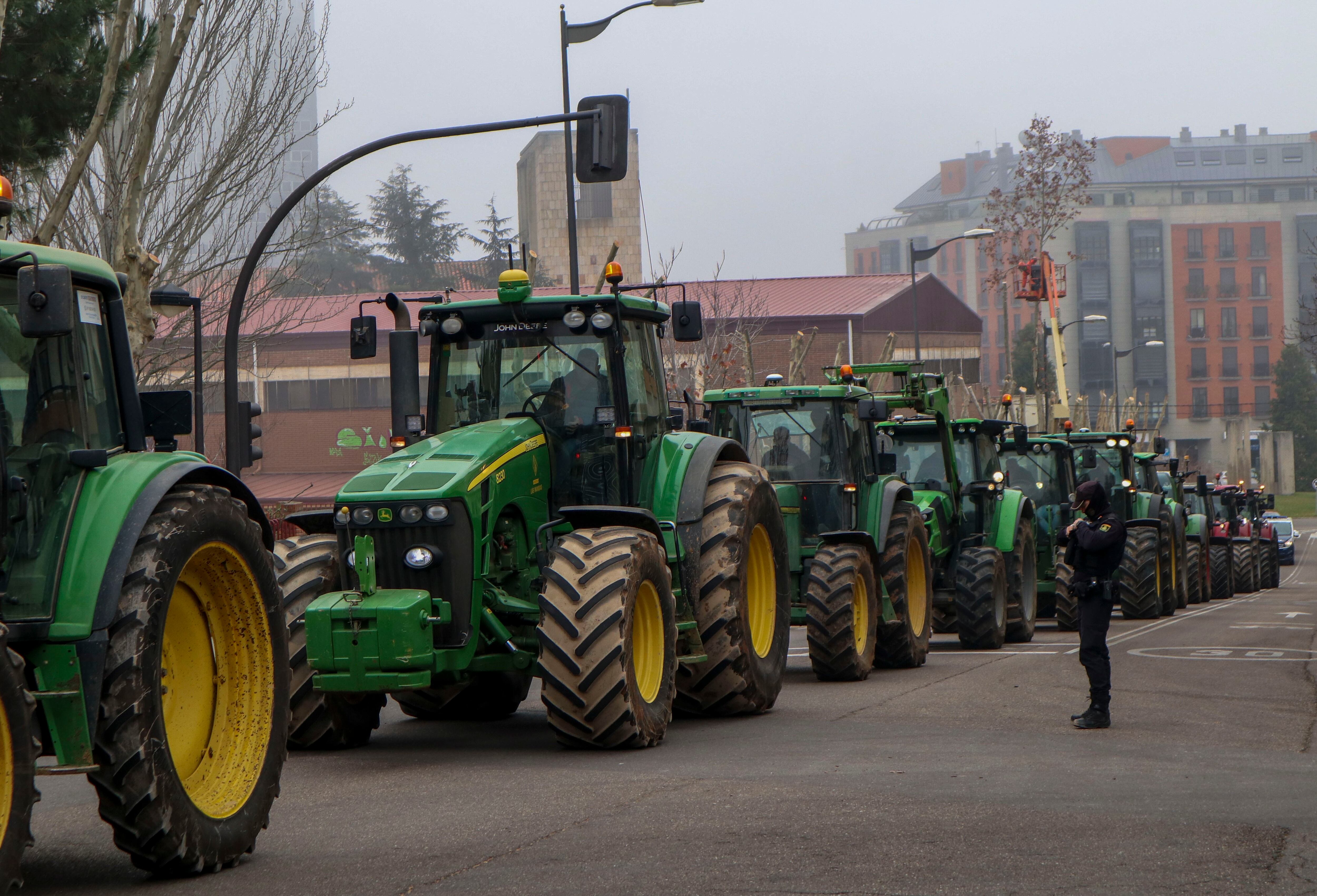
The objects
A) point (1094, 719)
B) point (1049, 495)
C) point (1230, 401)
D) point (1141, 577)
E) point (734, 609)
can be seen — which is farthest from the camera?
point (1230, 401)

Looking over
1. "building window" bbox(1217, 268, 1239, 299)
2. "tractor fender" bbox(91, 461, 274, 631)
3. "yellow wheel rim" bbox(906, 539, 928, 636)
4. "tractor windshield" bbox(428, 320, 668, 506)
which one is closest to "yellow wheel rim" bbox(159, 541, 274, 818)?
"tractor fender" bbox(91, 461, 274, 631)

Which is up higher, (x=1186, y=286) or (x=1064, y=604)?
(x=1186, y=286)

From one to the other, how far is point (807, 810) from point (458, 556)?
8.98ft

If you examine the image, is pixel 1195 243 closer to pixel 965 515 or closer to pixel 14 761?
pixel 965 515

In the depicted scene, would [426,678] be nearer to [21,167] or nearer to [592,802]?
[592,802]

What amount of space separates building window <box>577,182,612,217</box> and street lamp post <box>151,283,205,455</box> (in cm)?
5422

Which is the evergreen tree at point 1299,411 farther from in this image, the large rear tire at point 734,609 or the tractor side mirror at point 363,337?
the tractor side mirror at point 363,337

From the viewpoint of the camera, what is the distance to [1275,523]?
68.0 meters

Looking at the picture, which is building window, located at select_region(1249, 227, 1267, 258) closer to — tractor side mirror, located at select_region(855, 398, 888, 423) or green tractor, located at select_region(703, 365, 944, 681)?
green tractor, located at select_region(703, 365, 944, 681)

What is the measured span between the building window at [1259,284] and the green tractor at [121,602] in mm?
139125

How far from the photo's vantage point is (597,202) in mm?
72062

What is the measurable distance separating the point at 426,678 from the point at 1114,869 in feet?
13.3

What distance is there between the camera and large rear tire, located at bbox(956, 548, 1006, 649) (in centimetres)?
1766

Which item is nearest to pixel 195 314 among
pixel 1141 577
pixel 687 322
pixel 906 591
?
pixel 687 322
